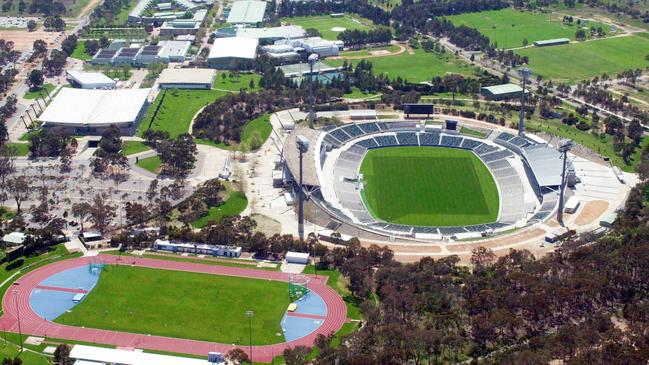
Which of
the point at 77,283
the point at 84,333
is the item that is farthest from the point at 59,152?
the point at 84,333

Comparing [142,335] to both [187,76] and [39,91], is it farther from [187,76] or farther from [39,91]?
[187,76]

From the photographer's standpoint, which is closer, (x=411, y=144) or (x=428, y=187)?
(x=428, y=187)

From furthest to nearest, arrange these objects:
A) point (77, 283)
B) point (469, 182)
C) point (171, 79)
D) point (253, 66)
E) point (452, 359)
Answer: point (253, 66), point (171, 79), point (469, 182), point (77, 283), point (452, 359)

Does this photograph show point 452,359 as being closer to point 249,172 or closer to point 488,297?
point 488,297

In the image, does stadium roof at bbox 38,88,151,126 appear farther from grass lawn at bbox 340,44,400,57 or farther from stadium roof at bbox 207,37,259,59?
grass lawn at bbox 340,44,400,57

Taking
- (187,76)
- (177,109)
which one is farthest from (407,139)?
(187,76)

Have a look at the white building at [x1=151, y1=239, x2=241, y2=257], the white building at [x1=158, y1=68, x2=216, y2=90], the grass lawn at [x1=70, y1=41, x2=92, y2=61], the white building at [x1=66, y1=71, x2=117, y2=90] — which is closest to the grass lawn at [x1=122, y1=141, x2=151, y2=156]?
the white building at [x1=66, y1=71, x2=117, y2=90]
